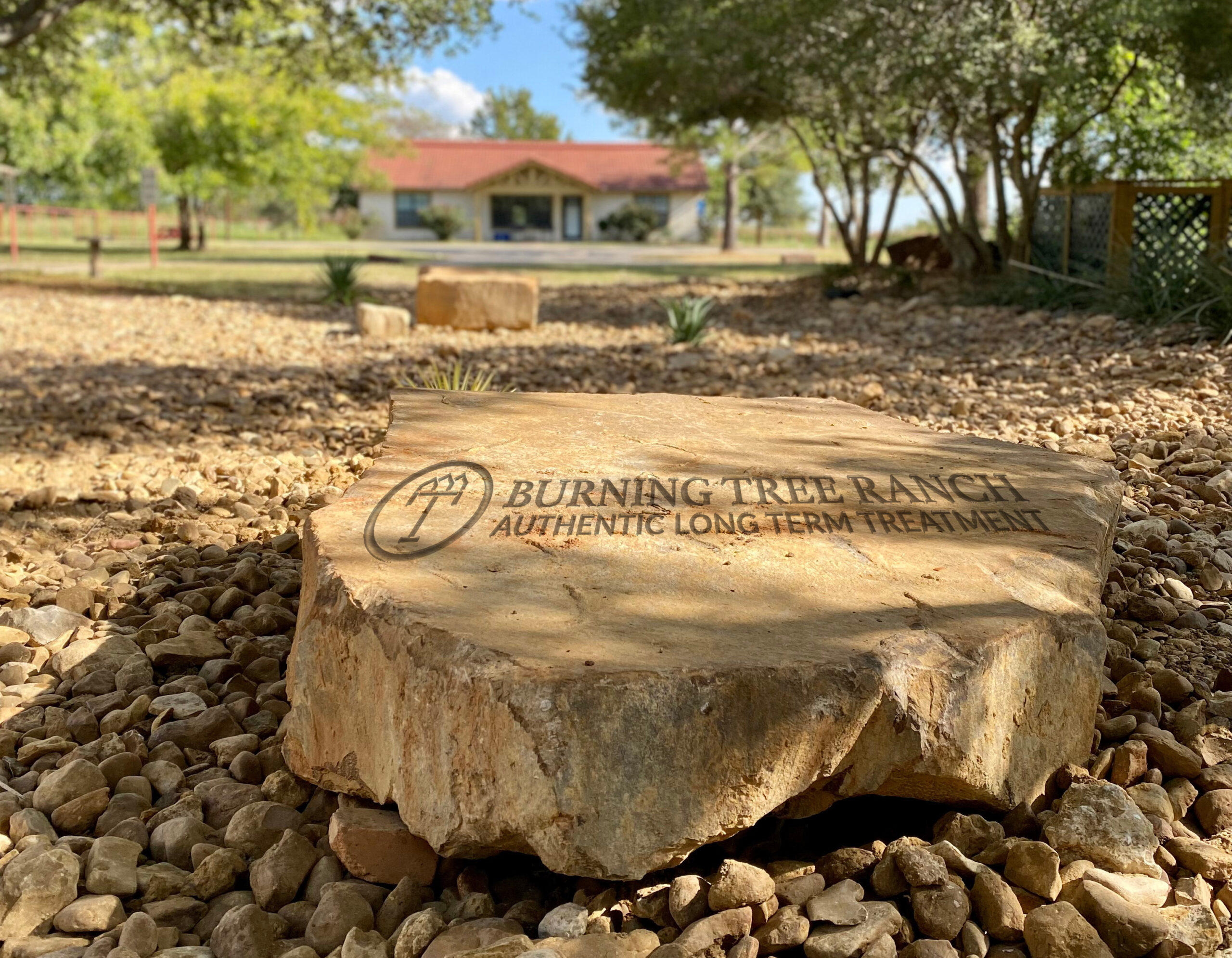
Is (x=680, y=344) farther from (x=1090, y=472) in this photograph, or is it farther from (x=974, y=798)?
(x=974, y=798)

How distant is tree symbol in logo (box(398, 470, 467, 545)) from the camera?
2.79m

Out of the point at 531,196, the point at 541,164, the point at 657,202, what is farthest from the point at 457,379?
the point at 531,196

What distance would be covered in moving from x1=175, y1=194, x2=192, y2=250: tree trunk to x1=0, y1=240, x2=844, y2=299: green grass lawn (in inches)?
23.8

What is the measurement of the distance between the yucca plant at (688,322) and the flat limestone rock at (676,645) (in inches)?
243

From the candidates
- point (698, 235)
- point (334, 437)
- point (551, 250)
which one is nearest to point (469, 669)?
point (334, 437)

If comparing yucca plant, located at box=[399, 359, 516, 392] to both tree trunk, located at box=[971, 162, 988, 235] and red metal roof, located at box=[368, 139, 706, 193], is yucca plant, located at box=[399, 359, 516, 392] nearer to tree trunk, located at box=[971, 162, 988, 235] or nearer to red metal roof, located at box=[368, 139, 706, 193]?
tree trunk, located at box=[971, 162, 988, 235]

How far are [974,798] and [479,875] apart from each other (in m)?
1.01

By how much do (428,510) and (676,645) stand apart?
903mm

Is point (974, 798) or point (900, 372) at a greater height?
point (900, 372)

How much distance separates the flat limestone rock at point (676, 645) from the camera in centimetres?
199

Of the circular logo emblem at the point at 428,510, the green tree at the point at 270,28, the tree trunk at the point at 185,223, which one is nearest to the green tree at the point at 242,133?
the tree trunk at the point at 185,223

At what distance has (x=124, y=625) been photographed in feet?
10.9

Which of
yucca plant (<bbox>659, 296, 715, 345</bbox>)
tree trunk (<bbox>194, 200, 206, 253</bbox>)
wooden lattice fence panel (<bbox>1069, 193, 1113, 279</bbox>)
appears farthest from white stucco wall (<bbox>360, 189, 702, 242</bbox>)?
yucca plant (<bbox>659, 296, 715, 345</bbox>)

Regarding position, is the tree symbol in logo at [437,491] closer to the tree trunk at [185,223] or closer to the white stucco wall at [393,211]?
the tree trunk at [185,223]
